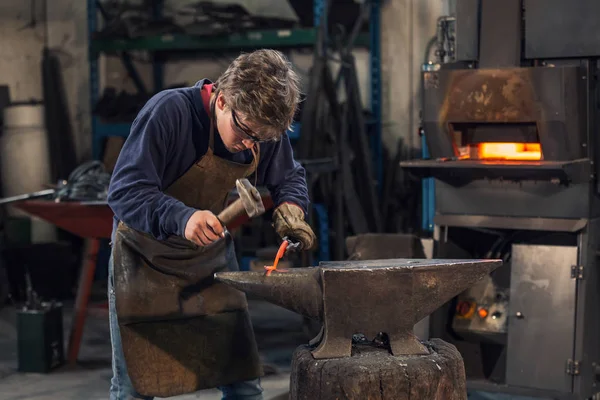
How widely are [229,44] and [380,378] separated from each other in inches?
155

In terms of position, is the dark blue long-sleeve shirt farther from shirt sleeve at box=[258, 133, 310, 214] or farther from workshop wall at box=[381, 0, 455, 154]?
workshop wall at box=[381, 0, 455, 154]

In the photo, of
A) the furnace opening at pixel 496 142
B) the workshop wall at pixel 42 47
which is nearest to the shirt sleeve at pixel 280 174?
the furnace opening at pixel 496 142

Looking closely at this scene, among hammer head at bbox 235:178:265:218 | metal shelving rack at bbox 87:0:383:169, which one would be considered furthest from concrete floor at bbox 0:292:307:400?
hammer head at bbox 235:178:265:218

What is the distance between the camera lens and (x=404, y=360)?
2223 mm

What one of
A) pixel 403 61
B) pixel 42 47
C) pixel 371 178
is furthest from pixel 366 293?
pixel 42 47

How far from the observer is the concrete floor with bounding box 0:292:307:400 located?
12.9 feet

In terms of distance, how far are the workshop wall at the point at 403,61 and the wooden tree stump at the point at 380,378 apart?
397 cm

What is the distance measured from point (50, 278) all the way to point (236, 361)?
341 centimetres

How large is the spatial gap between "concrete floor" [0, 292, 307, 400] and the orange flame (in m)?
1.26

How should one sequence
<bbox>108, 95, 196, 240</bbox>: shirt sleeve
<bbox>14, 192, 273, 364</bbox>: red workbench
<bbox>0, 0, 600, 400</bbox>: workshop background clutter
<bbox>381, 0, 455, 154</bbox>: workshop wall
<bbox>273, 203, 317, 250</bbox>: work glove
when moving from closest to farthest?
1. <bbox>108, 95, 196, 240</bbox>: shirt sleeve
2. <bbox>273, 203, 317, 250</bbox>: work glove
3. <bbox>0, 0, 600, 400</bbox>: workshop background clutter
4. <bbox>14, 192, 273, 364</bbox>: red workbench
5. <bbox>381, 0, 455, 154</bbox>: workshop wall

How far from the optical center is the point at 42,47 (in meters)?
6.42

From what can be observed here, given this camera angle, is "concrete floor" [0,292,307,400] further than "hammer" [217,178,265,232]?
Yes

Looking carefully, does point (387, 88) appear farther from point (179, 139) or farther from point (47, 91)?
point (179, 139)

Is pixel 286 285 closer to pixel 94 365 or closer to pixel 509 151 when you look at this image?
pixel 509 151
